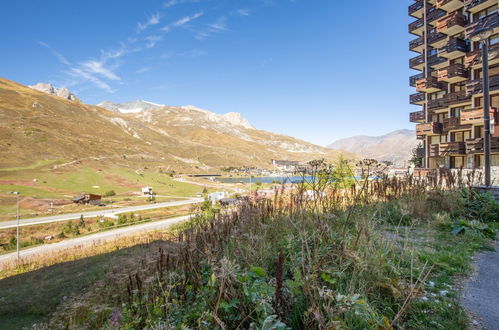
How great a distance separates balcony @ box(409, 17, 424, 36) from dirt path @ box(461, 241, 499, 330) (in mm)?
39142

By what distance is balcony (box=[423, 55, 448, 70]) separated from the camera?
101 ft

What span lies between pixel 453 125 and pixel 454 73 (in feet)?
17.4

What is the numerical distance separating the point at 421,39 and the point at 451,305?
1598 inches

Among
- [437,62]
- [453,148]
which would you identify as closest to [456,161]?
[453,148]

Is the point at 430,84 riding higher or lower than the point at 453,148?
higher

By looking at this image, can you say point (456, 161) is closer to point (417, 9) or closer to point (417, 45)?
point (417, 45)

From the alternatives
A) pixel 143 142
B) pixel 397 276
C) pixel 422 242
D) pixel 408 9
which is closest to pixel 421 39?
pixel 408 9

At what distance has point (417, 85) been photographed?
3144 cm

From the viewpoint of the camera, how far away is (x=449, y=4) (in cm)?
2845

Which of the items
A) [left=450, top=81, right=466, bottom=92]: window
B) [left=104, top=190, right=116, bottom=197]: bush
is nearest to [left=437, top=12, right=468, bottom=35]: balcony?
→ [left=450, top=81, right=466, bottom=92]: window

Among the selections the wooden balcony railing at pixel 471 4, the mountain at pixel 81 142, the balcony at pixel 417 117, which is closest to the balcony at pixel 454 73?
the balcony at pixel 417 117

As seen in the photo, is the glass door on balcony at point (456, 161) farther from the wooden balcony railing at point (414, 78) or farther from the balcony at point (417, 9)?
the balcony at point (417, 9)

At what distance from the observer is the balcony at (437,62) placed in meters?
30.7

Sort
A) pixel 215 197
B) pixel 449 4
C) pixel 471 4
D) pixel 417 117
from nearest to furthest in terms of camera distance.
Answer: pixel 471 4
pixel 449 4
pixel 417 117
pixel 215 197
